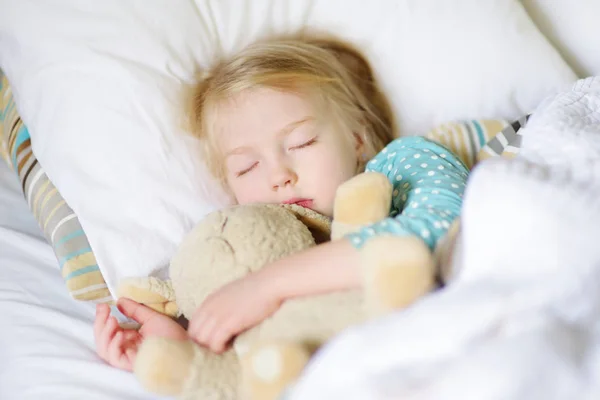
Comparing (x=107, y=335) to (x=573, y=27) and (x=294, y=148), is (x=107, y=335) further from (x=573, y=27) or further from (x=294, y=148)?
(x=573, y=27)

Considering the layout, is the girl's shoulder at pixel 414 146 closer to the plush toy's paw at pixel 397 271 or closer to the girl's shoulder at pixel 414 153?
the girl's shoulder at pixel 414 153

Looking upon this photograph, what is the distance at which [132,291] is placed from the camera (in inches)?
34.2

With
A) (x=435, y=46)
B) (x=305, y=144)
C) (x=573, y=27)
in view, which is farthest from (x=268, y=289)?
(x=573, y=27)

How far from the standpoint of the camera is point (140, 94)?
1045 mm

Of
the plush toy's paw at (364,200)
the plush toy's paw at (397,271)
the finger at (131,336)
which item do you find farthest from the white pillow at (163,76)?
the plush toy's paw at (397,271)

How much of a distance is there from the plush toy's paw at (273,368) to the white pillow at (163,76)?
0.40 m

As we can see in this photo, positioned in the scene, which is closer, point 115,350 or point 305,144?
point 115,350

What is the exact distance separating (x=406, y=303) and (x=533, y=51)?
2.39 ft

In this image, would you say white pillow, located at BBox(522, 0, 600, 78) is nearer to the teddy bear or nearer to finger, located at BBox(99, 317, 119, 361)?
the teddy bear

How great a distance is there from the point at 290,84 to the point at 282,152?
13 cm

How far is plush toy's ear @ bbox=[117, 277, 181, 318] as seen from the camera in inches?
34.1

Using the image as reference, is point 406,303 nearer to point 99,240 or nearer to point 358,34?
point 99,240

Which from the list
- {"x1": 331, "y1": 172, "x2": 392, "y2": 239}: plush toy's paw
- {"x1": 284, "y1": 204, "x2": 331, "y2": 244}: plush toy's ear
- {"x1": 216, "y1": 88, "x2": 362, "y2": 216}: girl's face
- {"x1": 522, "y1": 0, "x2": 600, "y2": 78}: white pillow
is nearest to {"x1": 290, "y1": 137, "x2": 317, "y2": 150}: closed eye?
{"x1": 216, "y1": 88, "x2": 362, "y2": 216}: girl's face

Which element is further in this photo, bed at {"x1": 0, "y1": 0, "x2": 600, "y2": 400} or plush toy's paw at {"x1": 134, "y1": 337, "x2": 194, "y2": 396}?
bed at {"x1": 0, "y1": 0, "x2": 600, "y2": 400}
